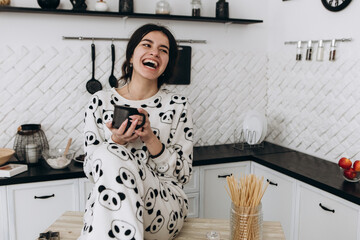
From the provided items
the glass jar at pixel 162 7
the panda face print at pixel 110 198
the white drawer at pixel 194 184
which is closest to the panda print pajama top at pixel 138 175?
the panda face print at pixel 110 198

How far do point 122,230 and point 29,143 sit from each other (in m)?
1.57

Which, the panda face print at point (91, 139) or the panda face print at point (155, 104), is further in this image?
the panda face print at point (155, 104)

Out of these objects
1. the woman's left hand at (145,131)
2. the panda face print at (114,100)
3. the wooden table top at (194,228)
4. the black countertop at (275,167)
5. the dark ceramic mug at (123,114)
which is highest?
the panda face print at (114,100)

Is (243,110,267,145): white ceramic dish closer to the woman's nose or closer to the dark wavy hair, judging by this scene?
the dark wavy hair

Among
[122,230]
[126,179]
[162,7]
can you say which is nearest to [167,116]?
[126,179]

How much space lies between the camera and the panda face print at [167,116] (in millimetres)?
1698

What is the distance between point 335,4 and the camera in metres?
2.49

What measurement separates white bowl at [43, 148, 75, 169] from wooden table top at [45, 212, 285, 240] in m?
0.66

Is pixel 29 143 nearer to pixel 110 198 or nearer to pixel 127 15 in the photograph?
pixel 127 15

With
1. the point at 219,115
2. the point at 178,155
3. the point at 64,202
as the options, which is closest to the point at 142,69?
the point at 178,155

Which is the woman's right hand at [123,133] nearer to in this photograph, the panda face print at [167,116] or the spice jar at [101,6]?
the panda face print at [167,116]

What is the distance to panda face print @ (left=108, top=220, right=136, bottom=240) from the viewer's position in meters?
1.16

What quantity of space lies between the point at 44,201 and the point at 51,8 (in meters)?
1.28

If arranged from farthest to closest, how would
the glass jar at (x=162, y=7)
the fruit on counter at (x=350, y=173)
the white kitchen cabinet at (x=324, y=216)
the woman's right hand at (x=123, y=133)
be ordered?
the glass jar at (x=162, y=7) → the fruit on counter at (x=350, y=173) → the white kitchen cabinet at (x=324, y=216) → the woman's right hand at (x=123, y=133)
